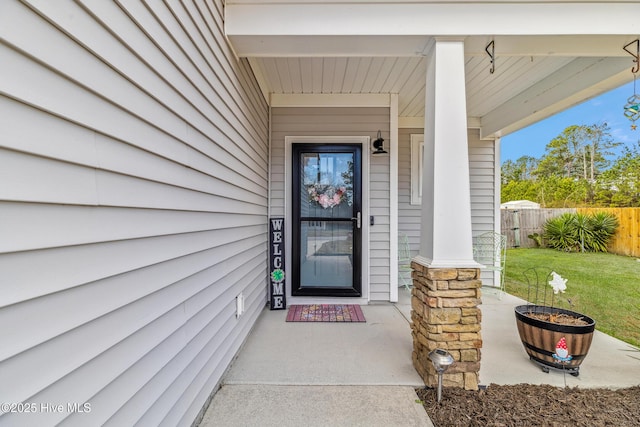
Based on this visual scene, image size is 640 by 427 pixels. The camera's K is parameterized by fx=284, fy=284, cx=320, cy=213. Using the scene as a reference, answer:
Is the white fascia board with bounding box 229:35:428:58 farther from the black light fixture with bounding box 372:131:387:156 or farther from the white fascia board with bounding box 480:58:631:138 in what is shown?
the white fascia board with bounding box 480:58:631:138

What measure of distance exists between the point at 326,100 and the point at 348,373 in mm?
3096

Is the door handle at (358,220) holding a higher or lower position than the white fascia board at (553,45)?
lower

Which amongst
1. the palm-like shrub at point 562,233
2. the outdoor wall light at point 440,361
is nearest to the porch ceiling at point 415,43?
the outdoor wall light at point 440,361

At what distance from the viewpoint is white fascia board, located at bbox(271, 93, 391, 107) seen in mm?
3686

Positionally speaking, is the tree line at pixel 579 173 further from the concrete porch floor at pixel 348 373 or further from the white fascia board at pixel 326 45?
the white fascia board at pixel 326 45

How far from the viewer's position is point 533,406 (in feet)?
5.65

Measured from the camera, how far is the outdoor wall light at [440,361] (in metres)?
1.72

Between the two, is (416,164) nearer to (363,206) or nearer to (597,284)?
(363,206)

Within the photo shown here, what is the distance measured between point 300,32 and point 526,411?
285cm

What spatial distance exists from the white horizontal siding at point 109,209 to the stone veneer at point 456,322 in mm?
1437

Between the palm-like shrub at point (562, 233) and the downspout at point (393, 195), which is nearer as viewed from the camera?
the downspout at point (393, 195)

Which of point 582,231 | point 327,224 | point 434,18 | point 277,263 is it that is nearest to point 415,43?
point 434,18

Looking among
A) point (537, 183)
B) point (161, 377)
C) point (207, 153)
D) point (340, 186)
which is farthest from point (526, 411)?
point (537, 183)

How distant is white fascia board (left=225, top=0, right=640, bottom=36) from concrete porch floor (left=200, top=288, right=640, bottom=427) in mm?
2453
